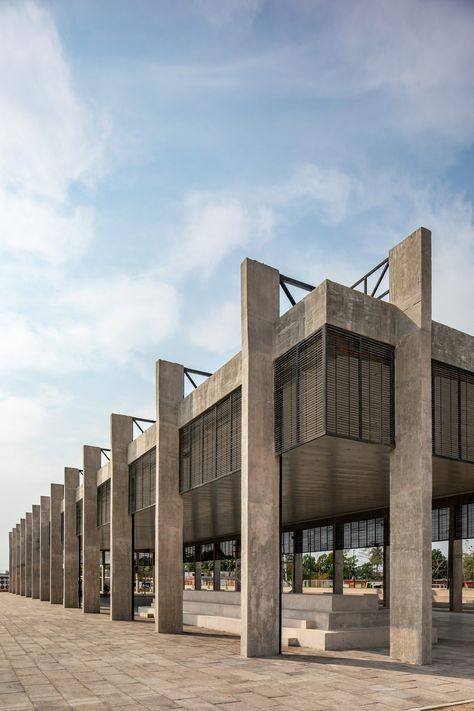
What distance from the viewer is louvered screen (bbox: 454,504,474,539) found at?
35.5m

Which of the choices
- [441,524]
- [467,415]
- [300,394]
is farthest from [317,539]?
[300,394]

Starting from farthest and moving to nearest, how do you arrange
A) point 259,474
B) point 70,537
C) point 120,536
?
point 70,537, point 120,536, point 259,474

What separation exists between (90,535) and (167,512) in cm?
1806

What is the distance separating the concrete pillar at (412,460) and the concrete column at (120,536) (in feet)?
67.2

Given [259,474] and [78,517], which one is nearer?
[259,474]

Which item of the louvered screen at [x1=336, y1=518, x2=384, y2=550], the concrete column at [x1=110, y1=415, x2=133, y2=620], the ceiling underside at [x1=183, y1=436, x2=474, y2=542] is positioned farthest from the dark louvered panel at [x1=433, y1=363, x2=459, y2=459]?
the louvered screen at [x1=336, y1=518, x2=384, y2=550]

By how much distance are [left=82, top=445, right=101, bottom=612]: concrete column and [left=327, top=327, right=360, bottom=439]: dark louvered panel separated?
3048 centimetres

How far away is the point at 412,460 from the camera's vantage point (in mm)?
16703

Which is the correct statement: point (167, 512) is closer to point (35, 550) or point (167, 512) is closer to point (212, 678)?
point (212, 678)

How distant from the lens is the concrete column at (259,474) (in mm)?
18219

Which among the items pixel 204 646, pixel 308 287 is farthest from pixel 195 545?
pixel 308 287

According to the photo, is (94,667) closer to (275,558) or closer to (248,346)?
(275,558)

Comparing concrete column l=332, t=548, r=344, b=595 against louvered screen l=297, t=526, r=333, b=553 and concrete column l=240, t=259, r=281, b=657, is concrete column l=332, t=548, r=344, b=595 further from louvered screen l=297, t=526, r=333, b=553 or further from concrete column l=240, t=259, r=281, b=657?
concrete column l=240, t=259, r=281, b=657

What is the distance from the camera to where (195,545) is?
6950 cm
